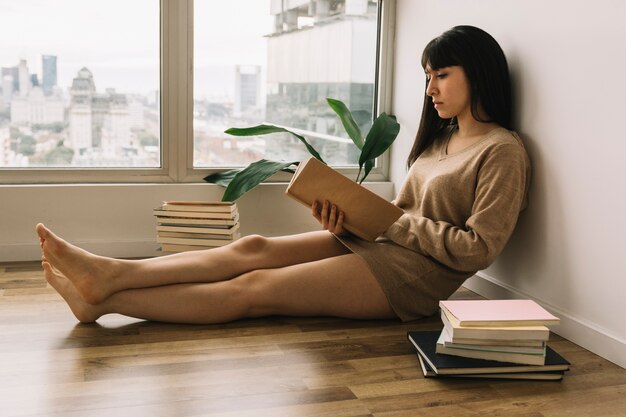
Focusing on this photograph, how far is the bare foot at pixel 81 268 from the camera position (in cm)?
220

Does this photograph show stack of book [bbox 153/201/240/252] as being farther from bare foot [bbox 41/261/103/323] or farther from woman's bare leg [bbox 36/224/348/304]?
bare foot [bbox 41/261/103/323]

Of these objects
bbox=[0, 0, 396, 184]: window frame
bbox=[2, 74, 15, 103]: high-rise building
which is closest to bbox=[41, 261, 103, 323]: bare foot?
bbox=[0, 0, 396, 184]: window frame

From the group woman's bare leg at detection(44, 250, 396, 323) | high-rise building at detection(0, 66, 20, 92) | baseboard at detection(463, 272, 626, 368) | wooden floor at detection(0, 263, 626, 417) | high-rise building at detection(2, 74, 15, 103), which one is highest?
high-rise building at detection(0, 66, 20, 92)

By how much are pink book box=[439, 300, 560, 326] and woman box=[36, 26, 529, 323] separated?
28 centimetres

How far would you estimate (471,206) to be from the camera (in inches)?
93.7

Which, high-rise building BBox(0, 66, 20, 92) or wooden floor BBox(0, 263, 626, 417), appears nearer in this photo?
wooden floor BBox(0, 263, 626, 417)

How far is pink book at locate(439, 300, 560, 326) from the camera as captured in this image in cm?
Result: 192

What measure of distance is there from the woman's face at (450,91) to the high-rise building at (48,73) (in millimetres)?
1746

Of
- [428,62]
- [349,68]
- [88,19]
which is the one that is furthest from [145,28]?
[428,62]

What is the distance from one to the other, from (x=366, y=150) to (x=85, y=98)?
52.2 inches

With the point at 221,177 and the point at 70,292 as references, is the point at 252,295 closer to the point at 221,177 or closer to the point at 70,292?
the point at 70,292

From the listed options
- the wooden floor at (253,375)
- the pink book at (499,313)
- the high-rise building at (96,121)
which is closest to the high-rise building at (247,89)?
the high-rise building at (96,121)

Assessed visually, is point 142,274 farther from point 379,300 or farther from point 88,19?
point 88,19

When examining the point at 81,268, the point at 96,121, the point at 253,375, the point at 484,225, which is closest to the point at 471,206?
the point at 484,225
